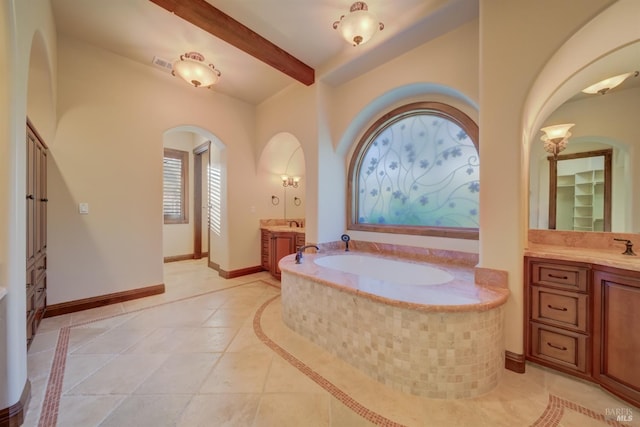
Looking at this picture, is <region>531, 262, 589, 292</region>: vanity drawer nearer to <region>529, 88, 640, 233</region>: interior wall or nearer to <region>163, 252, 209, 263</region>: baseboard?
<region>529, 88, 640, 233</region>: interior wall

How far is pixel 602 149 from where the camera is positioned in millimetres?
2002

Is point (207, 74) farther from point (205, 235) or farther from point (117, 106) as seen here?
point (205, 235)

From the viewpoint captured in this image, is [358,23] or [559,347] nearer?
[559,347]

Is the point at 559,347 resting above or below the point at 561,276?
below

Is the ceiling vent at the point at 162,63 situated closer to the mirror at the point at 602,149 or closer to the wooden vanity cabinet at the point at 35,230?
the wooden vanity cabinet at the point at 35,230

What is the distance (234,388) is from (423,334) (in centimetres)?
125

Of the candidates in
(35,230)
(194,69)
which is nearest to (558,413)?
(194,69)

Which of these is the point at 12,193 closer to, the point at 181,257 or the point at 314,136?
the point at 314,136

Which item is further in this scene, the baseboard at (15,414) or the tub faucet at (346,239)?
the tub faucet at (346,239)

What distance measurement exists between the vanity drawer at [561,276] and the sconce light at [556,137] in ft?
3.82

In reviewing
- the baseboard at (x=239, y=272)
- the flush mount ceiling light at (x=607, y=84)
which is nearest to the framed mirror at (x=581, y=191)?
the flush mount ceiling light at (x=607, y=84)

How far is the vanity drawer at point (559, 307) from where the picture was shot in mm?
1598

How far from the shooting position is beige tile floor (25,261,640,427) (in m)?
1.32

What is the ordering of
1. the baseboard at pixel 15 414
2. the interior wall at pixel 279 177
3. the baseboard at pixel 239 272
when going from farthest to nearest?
the interior wall at pixel 279 177 < the baseboard at pixel 239 272 < the baseboard at pixel 15 414
